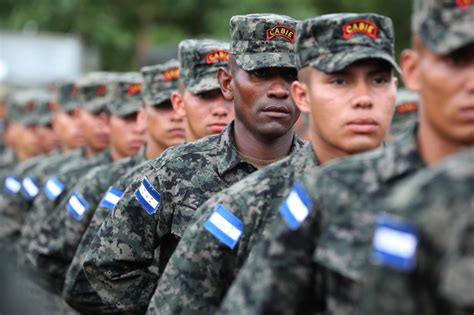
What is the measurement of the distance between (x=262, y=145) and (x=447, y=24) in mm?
2491

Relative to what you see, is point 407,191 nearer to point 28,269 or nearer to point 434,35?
point 434,35

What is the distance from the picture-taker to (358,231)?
136 inches

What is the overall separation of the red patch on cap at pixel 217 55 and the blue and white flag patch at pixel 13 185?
20.2 ft

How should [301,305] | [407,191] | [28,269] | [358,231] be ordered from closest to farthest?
[407,191] → [358,231] → [301,305] → [28,269]

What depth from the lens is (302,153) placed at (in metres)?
4.61

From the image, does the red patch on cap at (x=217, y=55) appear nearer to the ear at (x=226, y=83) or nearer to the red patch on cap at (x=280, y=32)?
the ear at (x=226, y=83)

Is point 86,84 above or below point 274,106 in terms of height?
below

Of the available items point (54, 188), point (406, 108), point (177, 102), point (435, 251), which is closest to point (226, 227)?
point (435, 251)

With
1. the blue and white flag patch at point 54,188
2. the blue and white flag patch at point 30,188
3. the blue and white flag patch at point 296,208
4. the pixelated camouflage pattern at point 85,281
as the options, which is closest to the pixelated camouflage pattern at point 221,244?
the blue and white flag patch at point 296,208

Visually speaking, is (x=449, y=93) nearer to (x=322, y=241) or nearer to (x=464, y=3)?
(x=464, y=3)

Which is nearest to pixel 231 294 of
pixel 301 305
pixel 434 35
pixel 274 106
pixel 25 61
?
pixel 301 305

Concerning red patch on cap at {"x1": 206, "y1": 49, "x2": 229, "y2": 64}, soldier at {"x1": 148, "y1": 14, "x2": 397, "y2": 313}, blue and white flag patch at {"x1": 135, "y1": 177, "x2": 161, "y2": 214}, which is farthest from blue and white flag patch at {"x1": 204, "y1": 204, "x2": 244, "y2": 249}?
red patch on cap at {"x1": 206, "y1": 49, "x2": 229, "y2": 64}

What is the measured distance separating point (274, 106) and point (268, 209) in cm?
105

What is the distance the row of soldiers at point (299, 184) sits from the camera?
2947 mm
